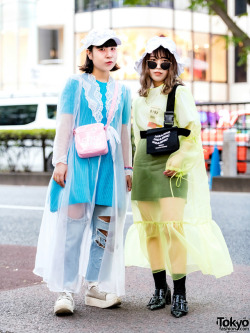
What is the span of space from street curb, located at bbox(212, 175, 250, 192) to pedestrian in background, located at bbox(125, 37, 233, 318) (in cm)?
883

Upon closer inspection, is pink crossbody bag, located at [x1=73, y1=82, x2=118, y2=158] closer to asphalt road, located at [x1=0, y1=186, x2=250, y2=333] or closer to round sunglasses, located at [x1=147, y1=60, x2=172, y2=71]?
round sunglasses, located at [x1=147, y1=60, x2=172, y2=71]

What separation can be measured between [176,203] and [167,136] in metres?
0.43

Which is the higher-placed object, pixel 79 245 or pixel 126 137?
pixel 126 137

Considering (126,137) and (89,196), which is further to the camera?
(126,137)

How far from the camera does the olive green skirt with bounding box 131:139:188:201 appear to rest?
4082 millimetres

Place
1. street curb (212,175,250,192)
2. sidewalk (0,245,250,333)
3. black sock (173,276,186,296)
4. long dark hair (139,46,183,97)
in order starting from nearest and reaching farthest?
sidewalk (0,245,250,333)
black sock (173,276,186,296)
long dark hair (139,46,183,97)
street curb (212,175,250,192)

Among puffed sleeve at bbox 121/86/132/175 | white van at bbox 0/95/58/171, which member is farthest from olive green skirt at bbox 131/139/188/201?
white van at bbox 0/95/58/171

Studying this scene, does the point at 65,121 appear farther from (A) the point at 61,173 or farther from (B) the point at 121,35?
(B) the point at 121,35

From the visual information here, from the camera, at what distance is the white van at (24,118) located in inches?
607

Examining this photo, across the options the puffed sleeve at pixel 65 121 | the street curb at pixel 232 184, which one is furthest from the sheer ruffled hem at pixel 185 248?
the street curb at pixel 232 184

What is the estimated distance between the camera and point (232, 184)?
1297 cm

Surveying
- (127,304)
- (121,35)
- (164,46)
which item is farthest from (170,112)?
(121,35)

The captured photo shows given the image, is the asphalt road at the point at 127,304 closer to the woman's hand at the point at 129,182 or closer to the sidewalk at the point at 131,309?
the sidewalk at the point at 131,309

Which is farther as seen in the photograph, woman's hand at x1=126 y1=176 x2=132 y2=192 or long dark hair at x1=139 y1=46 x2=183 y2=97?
woman's hand at x1=126 y1=176 x2=132 y2=192
